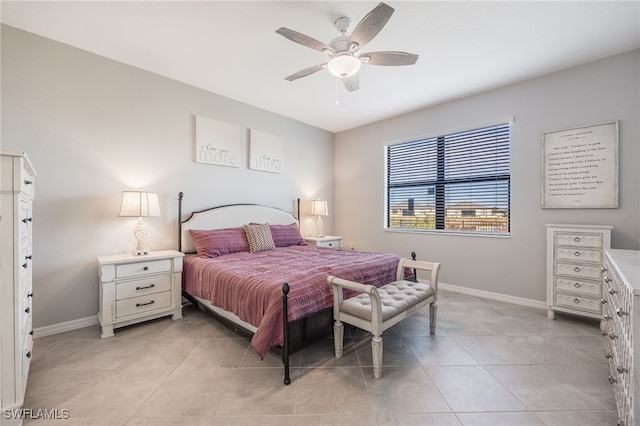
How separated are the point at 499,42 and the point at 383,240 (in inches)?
123

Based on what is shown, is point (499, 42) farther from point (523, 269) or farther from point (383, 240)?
point (383, 240)

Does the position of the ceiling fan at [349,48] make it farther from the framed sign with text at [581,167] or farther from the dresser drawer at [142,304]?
the dresser drawer at [142,304]


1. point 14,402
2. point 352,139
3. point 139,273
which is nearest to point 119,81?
point 139,273

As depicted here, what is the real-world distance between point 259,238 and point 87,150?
2.05m

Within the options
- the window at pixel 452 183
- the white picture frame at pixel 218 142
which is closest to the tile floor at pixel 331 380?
the window at pixel 452 183

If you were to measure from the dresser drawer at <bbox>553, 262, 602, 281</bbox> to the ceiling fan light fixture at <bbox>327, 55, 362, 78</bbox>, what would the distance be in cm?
295

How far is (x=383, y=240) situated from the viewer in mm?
4746

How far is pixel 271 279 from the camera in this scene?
2098 mm

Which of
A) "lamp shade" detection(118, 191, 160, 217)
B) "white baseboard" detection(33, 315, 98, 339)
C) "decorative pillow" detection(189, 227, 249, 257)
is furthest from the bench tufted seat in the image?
"white baseboard" detection(33, 315, 98, 339)

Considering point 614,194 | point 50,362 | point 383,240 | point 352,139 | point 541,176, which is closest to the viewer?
point 50,362

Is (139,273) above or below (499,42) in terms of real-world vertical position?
below

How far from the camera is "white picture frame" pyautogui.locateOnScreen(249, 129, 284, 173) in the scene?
4.14 metres

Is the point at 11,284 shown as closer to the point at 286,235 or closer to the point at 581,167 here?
the point at 286,235

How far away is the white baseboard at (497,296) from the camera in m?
3.25
